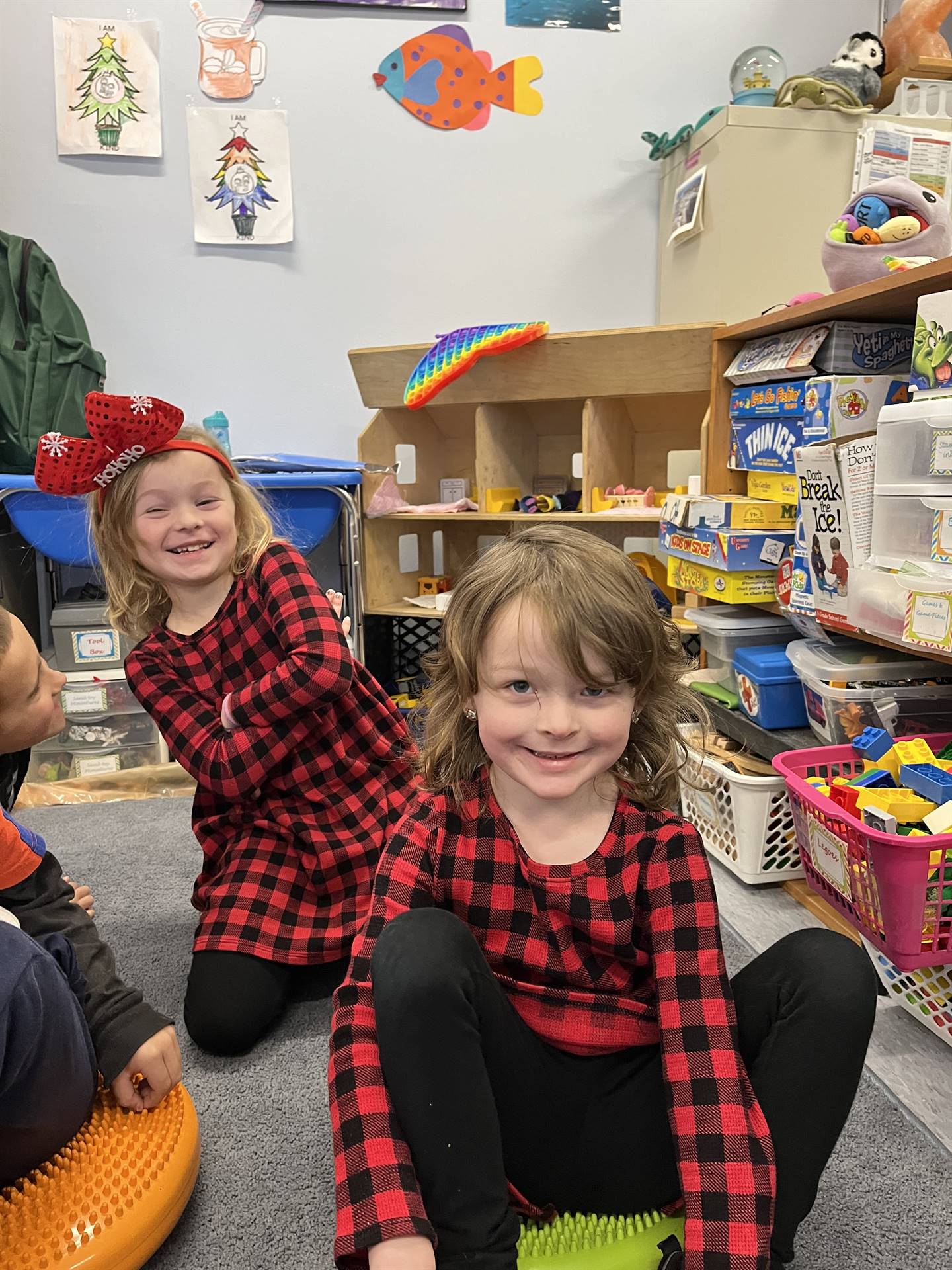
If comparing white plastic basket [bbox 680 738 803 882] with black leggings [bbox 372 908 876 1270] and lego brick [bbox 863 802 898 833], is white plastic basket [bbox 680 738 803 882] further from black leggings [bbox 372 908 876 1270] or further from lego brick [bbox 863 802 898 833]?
black leggings [bbox 372 908 876 1270]

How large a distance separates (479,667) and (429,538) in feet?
5.70

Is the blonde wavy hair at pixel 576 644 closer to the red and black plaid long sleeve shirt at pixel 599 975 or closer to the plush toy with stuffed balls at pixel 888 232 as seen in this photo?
the red and black plaid long sleeve shirt at pixel 599 975

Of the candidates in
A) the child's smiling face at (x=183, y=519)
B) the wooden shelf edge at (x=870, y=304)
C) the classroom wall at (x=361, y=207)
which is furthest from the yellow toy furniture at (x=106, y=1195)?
the classroom wall at (x=361, y=207)

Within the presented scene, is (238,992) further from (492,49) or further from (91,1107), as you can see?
(492,49)

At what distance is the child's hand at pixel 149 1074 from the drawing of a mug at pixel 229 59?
79.0 inches

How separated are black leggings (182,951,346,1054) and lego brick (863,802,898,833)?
25.7 inches

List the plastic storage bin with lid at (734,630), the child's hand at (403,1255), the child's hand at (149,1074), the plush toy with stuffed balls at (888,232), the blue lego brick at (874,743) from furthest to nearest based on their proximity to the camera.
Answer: the plastic storage bin with lid at (734,630), the plush toy with stuffed balls at (888,232), the blue lego brick at (874,743), the child's hand at (149,1074), the child's hand at (403,1255)

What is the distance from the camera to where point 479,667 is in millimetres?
651

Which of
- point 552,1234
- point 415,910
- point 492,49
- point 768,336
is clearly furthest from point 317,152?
point 552,1234

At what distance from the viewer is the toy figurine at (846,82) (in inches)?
72.1

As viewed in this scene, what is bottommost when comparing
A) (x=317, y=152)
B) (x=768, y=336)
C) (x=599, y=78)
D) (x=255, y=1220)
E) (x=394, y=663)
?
(x=255, y=1220)

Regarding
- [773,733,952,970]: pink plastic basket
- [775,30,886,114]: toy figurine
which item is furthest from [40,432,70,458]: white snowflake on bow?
[775,30,886,114]: toy figurine

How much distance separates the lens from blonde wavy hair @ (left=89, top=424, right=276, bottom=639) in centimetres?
111

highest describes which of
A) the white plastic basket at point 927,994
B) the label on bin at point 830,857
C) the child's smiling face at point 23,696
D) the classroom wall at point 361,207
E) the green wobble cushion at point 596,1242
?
the classroom wall at point 361,207
